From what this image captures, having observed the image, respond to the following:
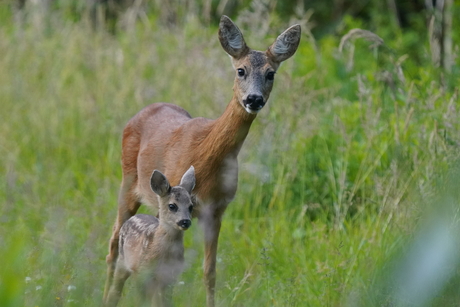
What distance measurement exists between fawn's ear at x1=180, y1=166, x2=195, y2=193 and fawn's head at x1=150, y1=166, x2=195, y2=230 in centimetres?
4

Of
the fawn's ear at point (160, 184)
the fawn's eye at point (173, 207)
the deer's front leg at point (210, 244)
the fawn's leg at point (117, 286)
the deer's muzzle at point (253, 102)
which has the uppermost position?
the deer's muzzle at point (253, 102)

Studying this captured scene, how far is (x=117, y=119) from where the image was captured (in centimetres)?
766

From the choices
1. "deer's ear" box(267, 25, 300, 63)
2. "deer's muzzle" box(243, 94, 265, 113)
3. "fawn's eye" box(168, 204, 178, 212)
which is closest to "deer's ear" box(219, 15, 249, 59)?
"deer's ear" box(267, 25, 300, 63)

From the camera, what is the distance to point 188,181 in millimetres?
4500

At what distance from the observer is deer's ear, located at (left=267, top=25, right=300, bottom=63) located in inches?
191

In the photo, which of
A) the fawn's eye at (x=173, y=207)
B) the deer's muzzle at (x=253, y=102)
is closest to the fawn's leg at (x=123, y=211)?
the fawn's eye at (x=173, y=207)

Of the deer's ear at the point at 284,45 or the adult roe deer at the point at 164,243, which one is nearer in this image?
the adult roe deer at the point at 164,243

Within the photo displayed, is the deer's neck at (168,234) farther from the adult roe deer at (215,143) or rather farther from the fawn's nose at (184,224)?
the adult roe deer at (215,143)

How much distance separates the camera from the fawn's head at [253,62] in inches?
177

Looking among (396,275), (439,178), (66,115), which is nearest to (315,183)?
(439,178)

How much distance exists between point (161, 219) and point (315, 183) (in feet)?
8.18

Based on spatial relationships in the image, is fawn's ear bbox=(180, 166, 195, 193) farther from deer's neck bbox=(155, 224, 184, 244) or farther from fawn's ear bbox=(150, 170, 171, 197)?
deer's neck bbox=(155, 224, 184, 244)

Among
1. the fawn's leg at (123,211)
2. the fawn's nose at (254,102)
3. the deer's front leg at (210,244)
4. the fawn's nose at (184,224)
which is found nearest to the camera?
the fawn's nose at (184,224)

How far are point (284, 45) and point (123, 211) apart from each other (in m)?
1.59
